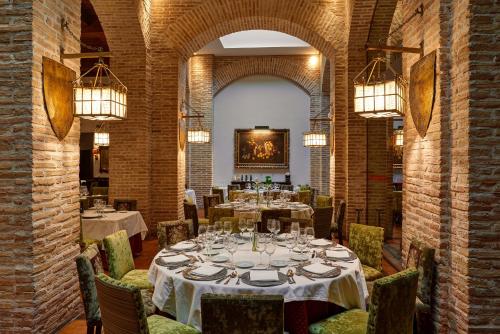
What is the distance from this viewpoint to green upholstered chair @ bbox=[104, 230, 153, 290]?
370 cm

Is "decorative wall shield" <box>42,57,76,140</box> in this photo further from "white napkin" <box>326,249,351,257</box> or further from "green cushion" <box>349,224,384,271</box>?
"green cushion" <box>349,224,384,271</box>

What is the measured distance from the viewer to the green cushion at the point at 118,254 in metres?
3.70

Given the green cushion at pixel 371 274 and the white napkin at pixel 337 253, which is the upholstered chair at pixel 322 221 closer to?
the green cushion at pixel 371 274

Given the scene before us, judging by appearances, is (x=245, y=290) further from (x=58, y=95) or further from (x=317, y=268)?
(x=58, y=95)

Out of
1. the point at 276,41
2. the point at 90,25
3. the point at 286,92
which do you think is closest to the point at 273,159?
the point at 286,92

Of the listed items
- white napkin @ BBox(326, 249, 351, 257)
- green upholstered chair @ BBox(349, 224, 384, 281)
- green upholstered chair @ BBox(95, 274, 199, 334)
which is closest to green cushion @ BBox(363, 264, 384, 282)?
green upholstered chair @ BBox(349, 224, 384, 281)

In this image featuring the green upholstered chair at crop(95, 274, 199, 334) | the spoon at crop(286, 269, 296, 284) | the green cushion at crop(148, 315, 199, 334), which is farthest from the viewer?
the spoon at crop(286, 269, 296, 284)

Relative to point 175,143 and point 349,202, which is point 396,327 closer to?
point 349,202

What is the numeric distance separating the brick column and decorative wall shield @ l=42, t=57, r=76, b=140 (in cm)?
898

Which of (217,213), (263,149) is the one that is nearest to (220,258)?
(217,213)

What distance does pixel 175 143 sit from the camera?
8.01 m

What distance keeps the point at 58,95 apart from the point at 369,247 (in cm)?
343

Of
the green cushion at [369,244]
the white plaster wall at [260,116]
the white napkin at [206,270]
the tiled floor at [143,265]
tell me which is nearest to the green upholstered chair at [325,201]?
the tiled floor at [143,265]

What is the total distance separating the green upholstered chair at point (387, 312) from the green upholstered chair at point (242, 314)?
659mm
